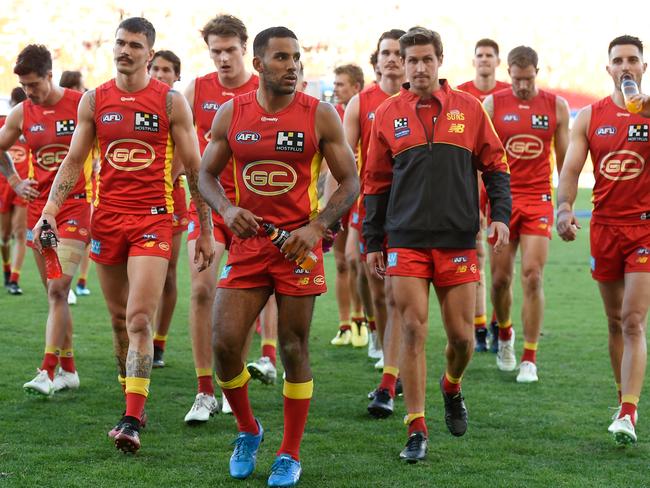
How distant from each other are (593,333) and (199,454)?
6.44m

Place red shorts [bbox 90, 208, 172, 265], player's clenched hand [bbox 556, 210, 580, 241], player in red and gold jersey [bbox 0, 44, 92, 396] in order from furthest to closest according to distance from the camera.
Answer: player in red and gold jersey [bbox 0, 44, 92, 396] < player's clenched hand [bbox 556, 210, 580, 241] < red shorts [bbox 90, 208, 172, 265]

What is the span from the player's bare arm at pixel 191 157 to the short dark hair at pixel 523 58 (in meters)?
3.57

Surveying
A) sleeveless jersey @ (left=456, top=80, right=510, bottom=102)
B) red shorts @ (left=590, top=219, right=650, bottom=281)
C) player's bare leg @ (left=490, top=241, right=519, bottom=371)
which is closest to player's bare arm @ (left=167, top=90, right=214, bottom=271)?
red shorts @ (left=590, top=219, right=650, bottom=281)

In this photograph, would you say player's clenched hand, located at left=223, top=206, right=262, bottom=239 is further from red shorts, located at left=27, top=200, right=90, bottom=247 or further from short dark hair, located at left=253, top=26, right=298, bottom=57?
red shorts, located at left=27, top=200, right=90, bottom=247

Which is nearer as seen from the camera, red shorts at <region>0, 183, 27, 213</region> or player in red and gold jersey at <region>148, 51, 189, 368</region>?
player in red and gold jersey at <region>148, 51, 189, 368</region>

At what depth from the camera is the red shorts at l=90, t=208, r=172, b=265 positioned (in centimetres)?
636

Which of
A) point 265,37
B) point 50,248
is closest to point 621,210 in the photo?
point 265,37

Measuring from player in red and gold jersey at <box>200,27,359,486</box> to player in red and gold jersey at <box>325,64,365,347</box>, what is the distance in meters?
4.37

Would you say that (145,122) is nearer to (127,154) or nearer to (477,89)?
(127,154)

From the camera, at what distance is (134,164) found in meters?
6.44

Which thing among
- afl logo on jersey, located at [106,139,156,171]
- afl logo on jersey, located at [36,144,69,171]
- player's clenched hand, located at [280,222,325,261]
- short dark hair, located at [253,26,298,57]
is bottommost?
player's clenched hand, located at [280,222,325,261]

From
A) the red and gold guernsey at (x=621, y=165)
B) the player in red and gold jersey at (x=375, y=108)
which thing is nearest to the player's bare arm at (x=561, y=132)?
the player in red and gold jersey at (x=375, y=108)

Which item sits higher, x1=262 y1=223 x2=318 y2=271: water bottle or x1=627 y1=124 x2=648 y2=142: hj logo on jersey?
x1=627 y1=124 x2=648 y2=142: hj logo on jersey

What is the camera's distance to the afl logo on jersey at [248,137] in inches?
215
